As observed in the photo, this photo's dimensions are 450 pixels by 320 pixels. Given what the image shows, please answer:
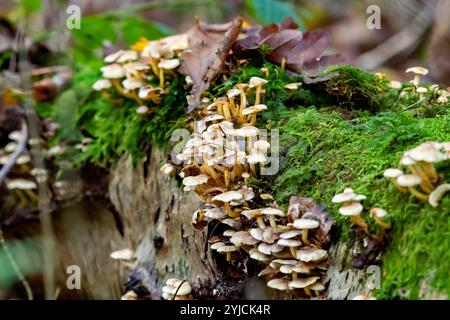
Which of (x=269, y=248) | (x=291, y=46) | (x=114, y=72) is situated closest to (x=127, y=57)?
(x=114, y=72)

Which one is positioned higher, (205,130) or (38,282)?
(205,130)

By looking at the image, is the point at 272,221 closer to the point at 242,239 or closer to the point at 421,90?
the point at 242,239

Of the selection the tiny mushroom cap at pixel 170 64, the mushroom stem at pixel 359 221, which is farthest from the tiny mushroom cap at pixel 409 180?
the tiny mushroom cap at pixel 170 64

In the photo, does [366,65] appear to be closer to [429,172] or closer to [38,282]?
Answer: [38,282]

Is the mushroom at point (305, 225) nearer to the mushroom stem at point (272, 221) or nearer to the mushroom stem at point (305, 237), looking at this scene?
the mushroom stem at point (305, 237)

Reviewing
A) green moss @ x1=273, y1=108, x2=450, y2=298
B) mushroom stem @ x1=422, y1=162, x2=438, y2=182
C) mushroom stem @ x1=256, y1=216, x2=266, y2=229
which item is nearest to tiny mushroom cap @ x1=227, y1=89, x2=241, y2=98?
green moss @ x1=273, y1=108, x2=450, y2=298

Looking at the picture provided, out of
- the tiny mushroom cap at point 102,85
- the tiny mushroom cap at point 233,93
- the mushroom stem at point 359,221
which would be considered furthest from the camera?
the tiny mushroom cap at point 102,85
